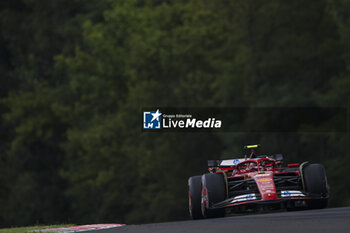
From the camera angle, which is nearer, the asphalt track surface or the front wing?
the asphalt track surface

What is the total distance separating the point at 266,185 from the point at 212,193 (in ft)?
3.34

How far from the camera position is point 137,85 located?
152 feet

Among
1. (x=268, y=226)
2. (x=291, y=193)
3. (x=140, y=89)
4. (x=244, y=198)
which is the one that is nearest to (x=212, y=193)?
(x=244, y=198)

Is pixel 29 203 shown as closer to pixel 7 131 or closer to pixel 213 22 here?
pixel 7 131

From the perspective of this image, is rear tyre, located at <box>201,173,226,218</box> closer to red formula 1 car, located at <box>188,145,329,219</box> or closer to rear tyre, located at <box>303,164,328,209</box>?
red formula 1 car, located at <box>188,145,329,219</box>

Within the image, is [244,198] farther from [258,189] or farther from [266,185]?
[266,185]

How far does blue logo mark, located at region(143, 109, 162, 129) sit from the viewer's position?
44.7 meters

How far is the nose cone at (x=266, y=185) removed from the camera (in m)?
14.9

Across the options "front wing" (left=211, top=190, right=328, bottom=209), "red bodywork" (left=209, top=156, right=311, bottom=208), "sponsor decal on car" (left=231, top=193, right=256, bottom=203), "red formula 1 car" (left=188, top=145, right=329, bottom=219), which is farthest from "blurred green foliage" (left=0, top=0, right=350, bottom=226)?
"sponsor decal on car" (left=231, top=193, right=256, bottom=203)

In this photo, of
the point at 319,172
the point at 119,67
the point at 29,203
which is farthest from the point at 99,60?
the point at 319,172

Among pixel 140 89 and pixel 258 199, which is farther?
pixel 140 89

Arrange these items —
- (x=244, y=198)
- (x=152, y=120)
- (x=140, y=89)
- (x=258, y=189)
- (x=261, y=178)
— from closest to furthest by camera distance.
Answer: (x=244, y=198) → (x=258, y=189) → (x=261, y=178) → (x=152, y=120) → (x=140, y=89)

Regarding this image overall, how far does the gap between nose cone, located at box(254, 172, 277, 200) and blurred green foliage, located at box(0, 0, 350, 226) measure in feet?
69.1

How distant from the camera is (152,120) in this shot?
150 ft
